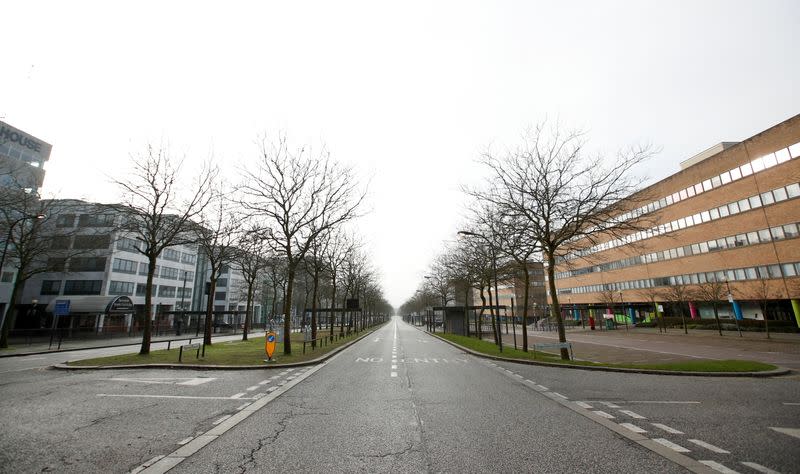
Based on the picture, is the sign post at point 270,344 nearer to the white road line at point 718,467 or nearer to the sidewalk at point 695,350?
the white road line at point 718,467

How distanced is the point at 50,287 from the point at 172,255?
66.7 feet

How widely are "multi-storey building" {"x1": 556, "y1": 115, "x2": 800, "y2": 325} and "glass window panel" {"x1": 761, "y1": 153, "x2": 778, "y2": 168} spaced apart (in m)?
0.10

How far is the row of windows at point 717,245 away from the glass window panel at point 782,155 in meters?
6.54

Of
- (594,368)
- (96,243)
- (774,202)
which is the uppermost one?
(774,202)

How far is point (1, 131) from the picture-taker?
4712 cm

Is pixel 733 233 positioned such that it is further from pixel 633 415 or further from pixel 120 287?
pixel 120 287

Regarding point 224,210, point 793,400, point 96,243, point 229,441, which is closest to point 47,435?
point 229,441

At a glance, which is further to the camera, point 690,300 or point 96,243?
point 690,300

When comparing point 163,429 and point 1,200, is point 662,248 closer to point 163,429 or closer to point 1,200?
point 163,429

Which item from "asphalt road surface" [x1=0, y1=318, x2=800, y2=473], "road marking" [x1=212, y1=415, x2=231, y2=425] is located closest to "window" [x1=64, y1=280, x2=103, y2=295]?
"asphalt road surface" [x1=0, y1=318, x2=800, y2=473]

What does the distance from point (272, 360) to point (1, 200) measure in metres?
19.8

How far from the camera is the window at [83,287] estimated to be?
2140 inches

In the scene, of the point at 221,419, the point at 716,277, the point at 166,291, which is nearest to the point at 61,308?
the point at 221,419

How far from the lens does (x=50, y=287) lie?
53.7 m
